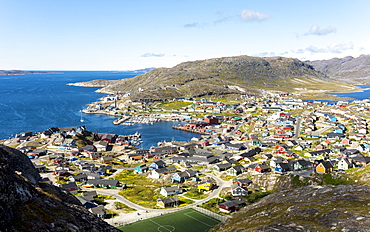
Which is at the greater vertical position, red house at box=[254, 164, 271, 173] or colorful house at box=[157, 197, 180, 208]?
red house at box=[254, 164, 271, 173]

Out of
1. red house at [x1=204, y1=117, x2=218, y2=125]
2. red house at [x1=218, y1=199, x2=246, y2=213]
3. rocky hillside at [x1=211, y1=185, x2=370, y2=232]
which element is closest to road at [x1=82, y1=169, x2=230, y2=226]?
red house at [x1=218, y1=199, x2=246, y2=213]

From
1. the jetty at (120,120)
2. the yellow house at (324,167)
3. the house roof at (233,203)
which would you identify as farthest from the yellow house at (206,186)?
the jetty at (120,120)

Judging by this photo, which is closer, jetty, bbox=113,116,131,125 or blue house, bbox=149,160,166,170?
blue house, bbox=149,160,166,170

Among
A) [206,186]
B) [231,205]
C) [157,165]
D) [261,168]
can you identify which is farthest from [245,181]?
[157,165]

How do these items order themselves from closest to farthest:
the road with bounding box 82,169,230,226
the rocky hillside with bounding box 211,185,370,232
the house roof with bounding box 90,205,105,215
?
the rocky hillside with bounding box 211,185,370,232, the road with bounding box 82,169,230,226, the house roof with bounding box 90,205,105,215

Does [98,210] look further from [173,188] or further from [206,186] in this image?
[206,186]

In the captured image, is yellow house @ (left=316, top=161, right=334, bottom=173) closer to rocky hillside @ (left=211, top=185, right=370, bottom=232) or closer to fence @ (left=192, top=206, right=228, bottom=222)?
rocky hillside @ (left=211, top=185, right=370, bottom=232)

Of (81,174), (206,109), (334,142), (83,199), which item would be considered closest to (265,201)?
(83,199)

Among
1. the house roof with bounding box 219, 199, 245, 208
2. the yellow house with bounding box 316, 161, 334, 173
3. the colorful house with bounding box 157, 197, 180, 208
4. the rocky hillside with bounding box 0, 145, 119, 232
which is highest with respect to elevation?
the rocky hillside with bounding box 0, 145, 119, 232
